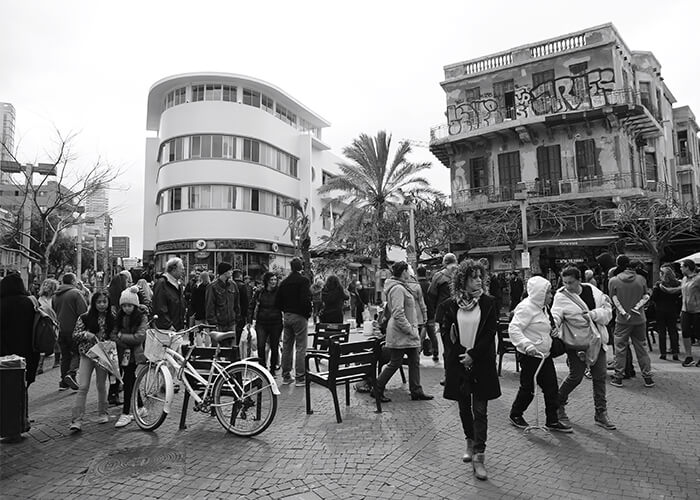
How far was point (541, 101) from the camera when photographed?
81.0 feet

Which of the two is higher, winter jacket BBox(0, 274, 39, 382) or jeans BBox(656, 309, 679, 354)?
winter jacket BBox(0, 274, 39, 382)

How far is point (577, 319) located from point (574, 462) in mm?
1613

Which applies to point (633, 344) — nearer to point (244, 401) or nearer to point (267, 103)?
point (244, 401)

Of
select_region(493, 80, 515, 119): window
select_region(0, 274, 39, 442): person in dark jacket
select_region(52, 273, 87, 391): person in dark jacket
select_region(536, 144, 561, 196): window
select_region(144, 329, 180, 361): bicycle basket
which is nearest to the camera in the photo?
select_region(144, 329, 180, 361): bicycle basket

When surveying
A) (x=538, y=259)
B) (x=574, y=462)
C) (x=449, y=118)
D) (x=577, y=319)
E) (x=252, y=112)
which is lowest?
(x=574, y=462)

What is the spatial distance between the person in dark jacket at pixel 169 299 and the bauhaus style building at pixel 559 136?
740 inches

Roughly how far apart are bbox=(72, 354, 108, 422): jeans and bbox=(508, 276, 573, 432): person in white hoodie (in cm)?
465

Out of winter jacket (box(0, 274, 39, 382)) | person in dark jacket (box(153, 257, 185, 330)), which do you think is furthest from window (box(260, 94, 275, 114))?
winter jacket (box(0, 274, 39, 382))

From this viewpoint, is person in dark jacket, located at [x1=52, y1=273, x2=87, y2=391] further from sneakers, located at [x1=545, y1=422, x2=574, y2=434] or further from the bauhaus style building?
the bauhaus style building

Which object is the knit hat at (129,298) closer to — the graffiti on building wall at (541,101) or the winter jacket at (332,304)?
the winter jacket at (332,304)

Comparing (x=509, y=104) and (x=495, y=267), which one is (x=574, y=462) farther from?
(x=509, y=104)

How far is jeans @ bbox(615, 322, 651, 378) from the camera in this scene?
7.08 m

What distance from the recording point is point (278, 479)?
13.5 feet

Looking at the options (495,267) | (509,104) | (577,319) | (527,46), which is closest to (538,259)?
(495,267)
